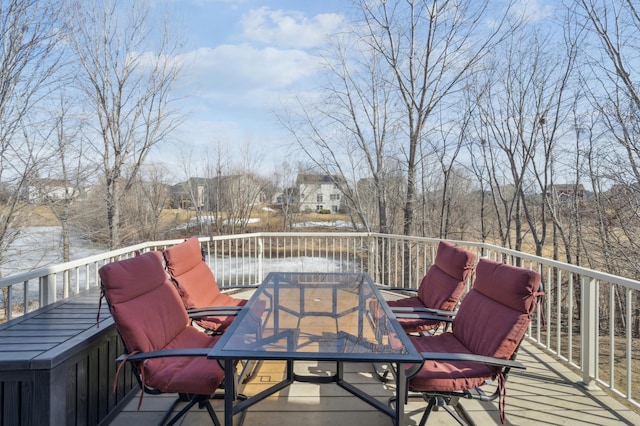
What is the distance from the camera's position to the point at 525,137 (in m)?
9.41

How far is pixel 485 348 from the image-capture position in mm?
2025

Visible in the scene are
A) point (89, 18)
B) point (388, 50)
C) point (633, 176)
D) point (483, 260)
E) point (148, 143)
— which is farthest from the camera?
point (148, 143)

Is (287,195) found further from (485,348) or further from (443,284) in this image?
(485,348)

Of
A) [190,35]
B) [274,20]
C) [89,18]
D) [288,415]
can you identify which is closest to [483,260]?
[288,415]

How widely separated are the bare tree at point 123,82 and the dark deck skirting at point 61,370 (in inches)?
325

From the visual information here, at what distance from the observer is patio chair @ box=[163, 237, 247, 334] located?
8.53ft

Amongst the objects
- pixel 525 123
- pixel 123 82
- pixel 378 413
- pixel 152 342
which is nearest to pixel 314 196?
pixel 123 82

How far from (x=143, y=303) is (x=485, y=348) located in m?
2.04

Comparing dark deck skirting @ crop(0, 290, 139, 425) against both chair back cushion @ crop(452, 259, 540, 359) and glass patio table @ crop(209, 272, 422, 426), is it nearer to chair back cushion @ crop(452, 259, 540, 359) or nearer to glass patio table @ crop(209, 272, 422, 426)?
glass patio table @ crop(209, 272, 422, 426)

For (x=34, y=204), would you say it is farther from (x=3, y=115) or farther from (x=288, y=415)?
(x=288, y=415)

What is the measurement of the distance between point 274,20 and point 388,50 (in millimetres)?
2685

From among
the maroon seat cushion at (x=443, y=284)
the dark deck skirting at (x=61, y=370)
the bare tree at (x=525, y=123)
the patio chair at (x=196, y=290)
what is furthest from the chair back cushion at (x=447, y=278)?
the bare tree at (x=525, y=123)

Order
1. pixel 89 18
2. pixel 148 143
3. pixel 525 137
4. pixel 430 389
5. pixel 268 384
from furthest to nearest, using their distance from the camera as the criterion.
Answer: pixel 148 143, pixel 525 137, pixel 89 18, pixel 268 384, pixel 430 389

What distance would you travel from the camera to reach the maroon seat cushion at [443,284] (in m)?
2.71
